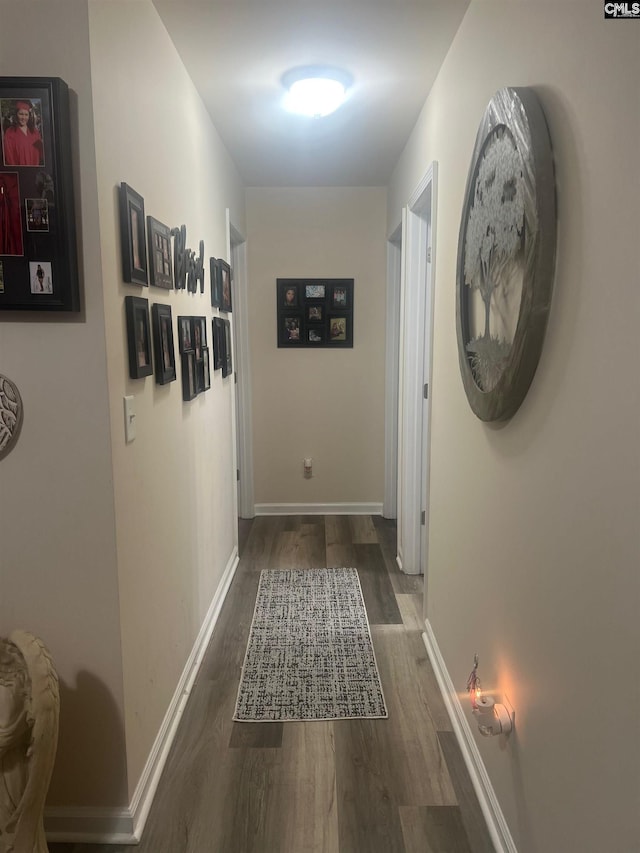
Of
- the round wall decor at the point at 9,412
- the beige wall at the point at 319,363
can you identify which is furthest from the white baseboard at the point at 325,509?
the round wall decor at the point at 9,412

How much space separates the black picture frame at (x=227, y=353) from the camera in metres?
3.07

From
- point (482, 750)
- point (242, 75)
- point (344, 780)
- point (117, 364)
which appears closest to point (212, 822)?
point (344, 780)

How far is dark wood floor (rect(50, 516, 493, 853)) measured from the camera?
5.20 ft

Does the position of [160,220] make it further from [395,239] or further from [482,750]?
[395,239]

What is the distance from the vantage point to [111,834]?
1.58 m

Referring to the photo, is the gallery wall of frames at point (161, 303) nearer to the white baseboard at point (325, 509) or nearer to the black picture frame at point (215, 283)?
the black picture frame at point (215, 283)

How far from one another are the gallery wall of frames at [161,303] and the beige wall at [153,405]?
0.12 ft

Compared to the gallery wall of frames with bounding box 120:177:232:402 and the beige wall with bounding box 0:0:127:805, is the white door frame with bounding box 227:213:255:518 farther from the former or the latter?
the beige wall with bounding box 0:0:127:805

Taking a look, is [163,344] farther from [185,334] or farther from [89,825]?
[89,825]

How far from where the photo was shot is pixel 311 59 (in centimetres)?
212

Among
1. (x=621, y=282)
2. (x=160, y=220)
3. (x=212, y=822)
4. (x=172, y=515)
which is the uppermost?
(x=160, y=220)

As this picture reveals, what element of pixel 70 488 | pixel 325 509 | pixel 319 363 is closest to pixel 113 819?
pixel 70 488

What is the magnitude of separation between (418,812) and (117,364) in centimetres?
154

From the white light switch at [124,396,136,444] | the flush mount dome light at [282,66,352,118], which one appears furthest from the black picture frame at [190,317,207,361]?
the flush mount dome light at [282,66,352,118]
